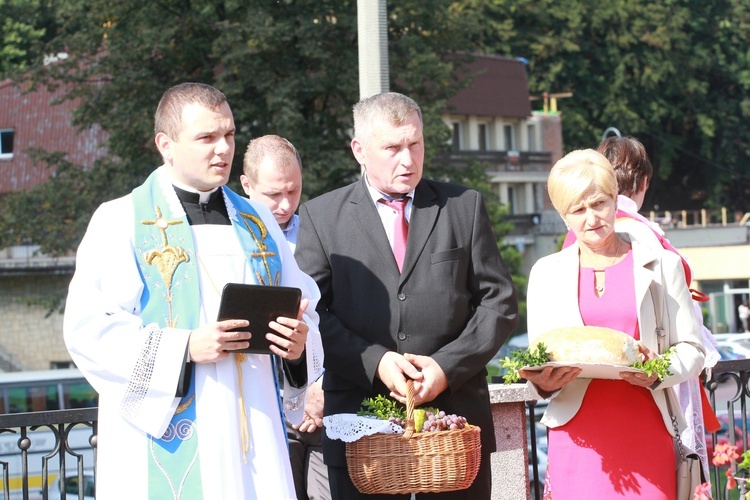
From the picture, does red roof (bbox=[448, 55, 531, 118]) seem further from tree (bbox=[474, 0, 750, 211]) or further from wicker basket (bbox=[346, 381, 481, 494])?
wicker basket (bbox=[346, 381, 481, 494])

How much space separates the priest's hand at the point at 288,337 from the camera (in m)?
3.72

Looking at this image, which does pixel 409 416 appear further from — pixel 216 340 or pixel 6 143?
pixel 6 143

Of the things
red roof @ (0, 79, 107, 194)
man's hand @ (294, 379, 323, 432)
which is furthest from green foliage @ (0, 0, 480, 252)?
man's hand @ (294, 379, 323, 432)

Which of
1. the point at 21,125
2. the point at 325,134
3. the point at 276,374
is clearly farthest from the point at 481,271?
the point at 21,125

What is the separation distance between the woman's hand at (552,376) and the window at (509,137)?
53.1m

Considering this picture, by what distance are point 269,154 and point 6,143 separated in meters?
37.2

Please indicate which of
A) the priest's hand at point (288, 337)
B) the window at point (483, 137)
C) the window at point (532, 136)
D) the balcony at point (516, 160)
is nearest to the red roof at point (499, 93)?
the window at point (483, 137)

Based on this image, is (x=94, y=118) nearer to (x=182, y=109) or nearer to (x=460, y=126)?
(x=182, y=109)

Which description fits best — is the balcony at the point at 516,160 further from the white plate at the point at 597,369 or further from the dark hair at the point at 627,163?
the white plate at the point at 597,369

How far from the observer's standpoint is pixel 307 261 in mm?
4555

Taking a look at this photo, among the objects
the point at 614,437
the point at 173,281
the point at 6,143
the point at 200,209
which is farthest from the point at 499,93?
the point at 173,281

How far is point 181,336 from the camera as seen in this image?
370 centimetres

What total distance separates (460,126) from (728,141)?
62.2 ft

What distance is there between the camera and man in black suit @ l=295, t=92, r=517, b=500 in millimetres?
4340
